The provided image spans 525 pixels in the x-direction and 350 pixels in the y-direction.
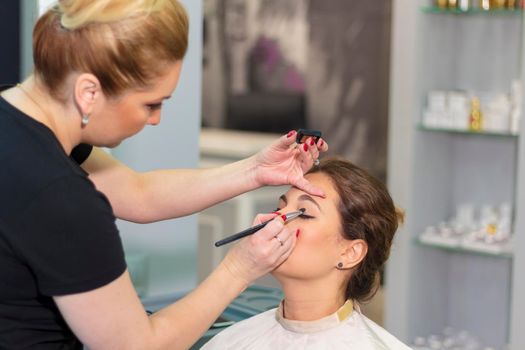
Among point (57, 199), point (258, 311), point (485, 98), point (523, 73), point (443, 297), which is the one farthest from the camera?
point (443, 297)

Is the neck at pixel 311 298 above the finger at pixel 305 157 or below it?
below

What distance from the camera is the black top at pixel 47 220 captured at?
1347 mm

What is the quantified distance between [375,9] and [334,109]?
2.32ft

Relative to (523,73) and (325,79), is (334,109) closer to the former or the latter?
(325,79)

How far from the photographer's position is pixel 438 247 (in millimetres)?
3855

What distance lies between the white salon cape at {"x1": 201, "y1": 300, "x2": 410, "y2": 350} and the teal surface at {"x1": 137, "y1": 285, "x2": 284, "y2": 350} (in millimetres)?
139

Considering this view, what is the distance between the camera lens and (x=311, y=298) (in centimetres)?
187

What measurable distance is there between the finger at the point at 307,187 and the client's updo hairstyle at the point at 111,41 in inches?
19.5

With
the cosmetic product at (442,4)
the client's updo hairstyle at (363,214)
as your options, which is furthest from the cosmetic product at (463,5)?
the client's updo hairstyle at (363,214)

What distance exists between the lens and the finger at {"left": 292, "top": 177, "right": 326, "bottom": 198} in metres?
1.81

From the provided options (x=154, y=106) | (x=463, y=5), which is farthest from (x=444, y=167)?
(x=154, y=106)

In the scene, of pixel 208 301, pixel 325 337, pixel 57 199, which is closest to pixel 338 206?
pixel 325 337

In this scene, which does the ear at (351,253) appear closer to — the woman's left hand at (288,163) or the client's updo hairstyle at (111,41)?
the woman's left hand at (288,163)

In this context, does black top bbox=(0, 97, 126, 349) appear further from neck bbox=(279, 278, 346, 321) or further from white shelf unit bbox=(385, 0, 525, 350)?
white shelf unit bbox=(385, 0, 525, 350)
